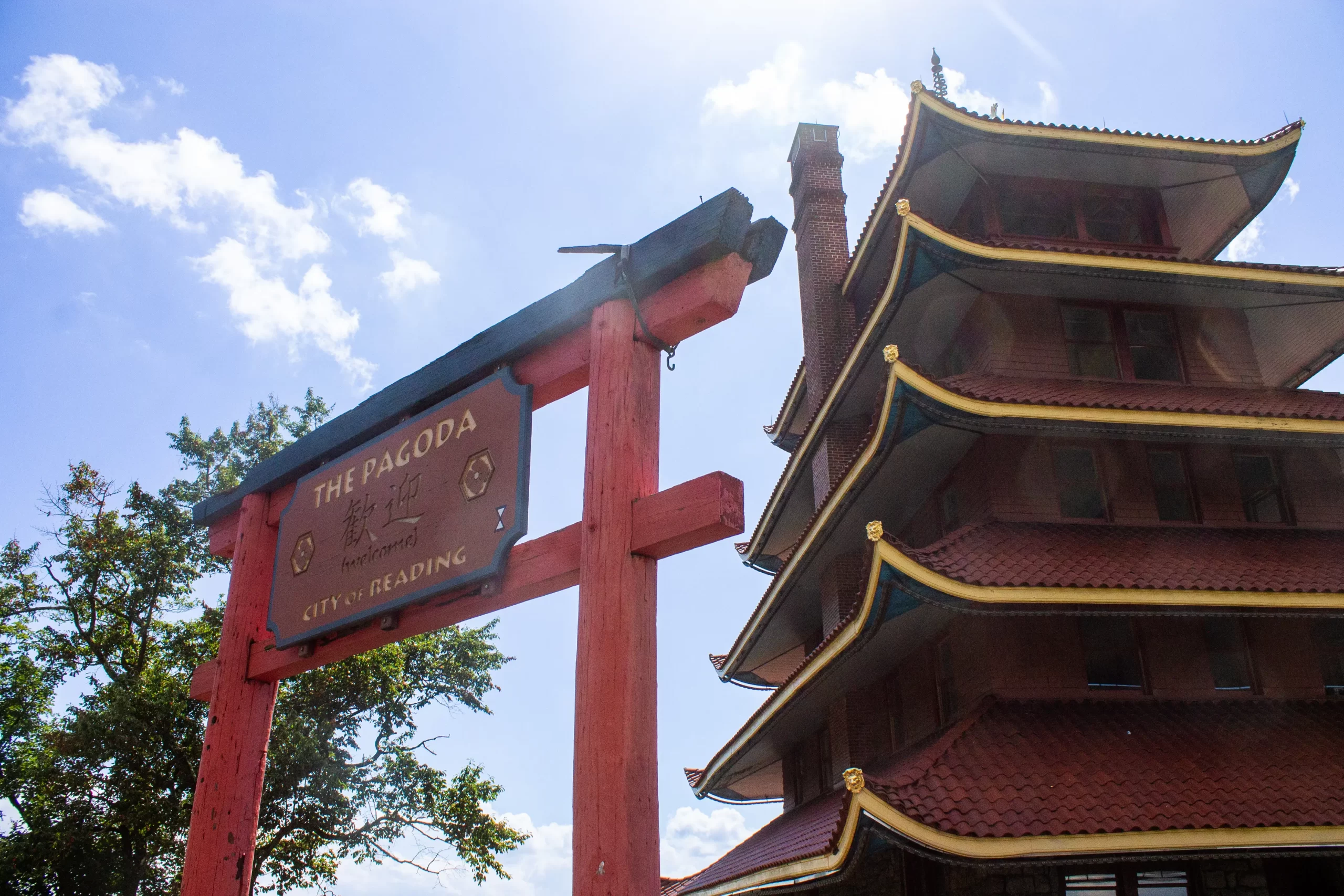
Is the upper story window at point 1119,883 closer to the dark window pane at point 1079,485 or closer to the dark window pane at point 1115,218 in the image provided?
the dark window pane at point 1079,485

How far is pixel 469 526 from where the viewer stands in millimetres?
4449

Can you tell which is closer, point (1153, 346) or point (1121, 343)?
point (1121, 343)

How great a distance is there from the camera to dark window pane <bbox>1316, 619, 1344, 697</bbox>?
11867mm

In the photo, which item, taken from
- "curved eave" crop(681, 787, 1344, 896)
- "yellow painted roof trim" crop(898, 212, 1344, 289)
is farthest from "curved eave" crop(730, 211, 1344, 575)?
"curved eave" crop(681, 787, 1344, 896)

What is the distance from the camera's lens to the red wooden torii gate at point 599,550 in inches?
136

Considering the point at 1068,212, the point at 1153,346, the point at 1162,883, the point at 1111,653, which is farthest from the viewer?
the point at 1068,212

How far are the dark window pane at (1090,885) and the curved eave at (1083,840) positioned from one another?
1.35 meters

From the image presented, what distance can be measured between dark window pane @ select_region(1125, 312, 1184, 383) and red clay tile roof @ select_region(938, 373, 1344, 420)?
0.55 metres

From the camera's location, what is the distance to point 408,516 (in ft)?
15.8

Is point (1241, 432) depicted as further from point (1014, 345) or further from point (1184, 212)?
point (1184, 212)

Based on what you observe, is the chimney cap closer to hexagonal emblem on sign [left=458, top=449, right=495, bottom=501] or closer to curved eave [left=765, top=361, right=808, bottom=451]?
curved eave [left=765, top=361, right=808, bottom=451]

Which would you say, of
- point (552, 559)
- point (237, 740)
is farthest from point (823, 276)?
point (552, 559)

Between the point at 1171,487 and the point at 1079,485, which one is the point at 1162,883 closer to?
the point at 1079,485

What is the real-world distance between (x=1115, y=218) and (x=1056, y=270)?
10.7 ft
